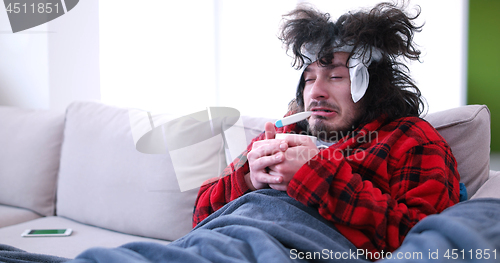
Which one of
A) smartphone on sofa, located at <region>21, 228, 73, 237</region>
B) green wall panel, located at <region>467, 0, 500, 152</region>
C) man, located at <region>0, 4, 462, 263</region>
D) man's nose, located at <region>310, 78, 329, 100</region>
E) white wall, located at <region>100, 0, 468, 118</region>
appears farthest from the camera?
white wall, located at <region>100, 0, 468, 118</region>

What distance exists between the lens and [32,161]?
152 centimetres

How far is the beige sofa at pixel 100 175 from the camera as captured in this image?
39.7 inches

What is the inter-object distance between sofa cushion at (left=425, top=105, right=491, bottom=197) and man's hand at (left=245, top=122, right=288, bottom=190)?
1.78ft

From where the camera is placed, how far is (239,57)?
8.47 ft

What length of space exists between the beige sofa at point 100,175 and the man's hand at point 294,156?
1.40 feet

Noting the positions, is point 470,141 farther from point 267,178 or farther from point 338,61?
point 267,178

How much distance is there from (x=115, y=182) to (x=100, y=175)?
0.28 ft

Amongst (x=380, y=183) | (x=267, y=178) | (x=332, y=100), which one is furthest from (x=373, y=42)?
(x=267, y=178)

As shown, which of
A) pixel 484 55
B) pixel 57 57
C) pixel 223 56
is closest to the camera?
pixel 484 55

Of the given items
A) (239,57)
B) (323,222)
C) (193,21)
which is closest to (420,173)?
(323,222)

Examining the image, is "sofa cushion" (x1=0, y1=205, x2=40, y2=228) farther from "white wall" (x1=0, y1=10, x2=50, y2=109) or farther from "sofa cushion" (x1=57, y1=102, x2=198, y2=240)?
"white wall" (x1=0, y1=10, x2=50, y2=109)

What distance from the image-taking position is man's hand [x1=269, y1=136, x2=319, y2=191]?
30.6 inches

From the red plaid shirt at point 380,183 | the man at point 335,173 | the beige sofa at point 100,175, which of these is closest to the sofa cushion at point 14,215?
the beige sofa at point 100,175

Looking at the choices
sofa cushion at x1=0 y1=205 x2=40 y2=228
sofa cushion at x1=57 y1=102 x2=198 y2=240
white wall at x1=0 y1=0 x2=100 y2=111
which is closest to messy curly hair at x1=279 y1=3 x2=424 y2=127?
sofa cushion at x1=57 y1=102 x2=198 y2=240
